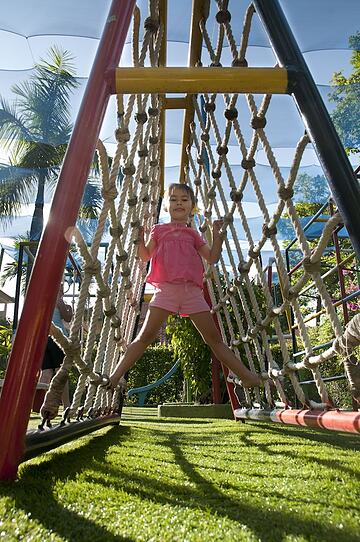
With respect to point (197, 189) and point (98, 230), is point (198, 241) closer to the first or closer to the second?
point (98, 230)

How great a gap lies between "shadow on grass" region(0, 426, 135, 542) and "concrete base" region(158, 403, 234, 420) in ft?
8.29

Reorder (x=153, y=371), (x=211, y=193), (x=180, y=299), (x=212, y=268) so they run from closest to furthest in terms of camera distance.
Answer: (x=180, y=299) → (x=211, y=193) → (x=212, y=268) → (x=153, y=371)

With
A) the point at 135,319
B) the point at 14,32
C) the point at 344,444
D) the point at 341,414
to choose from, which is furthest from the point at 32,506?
the point at 14,32

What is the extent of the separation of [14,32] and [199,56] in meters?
2.07

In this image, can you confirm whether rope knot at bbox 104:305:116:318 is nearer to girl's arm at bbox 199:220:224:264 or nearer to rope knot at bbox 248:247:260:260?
girl's arm at bbox 199:220:224:264

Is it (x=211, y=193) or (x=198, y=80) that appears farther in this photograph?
(x=211, y=193)

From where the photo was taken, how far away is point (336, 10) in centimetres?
365

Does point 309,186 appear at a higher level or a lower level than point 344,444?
higher

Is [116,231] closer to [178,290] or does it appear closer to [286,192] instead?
[178,290]

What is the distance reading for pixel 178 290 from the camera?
1.67 meters

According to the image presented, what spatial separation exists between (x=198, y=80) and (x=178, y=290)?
0.76m

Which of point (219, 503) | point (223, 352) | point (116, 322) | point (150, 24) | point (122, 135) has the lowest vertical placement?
point (219, 503)

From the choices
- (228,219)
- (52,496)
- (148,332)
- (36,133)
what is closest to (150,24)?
(228,219)

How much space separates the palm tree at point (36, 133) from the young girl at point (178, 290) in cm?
857
